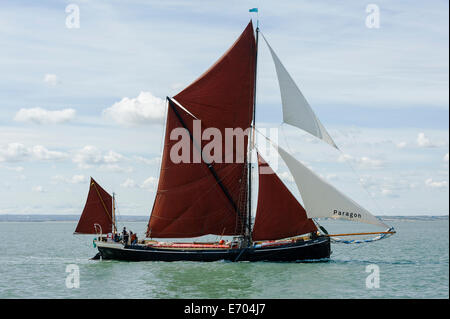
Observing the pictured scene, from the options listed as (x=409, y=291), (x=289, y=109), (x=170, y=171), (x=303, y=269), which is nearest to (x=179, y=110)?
(x=170, y=171)

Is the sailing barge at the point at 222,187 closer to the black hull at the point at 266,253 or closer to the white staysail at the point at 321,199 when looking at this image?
the black hull at the point at 266,253

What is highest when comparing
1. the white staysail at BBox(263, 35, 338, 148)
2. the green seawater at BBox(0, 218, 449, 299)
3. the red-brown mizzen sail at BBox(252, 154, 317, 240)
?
the white staysail at BBox(263, 35, 338, 148)

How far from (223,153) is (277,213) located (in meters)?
6.24

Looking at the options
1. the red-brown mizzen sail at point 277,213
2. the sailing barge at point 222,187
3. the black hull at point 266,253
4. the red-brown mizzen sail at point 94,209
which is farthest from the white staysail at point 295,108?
the red-brown mizzen sail at point 94,209

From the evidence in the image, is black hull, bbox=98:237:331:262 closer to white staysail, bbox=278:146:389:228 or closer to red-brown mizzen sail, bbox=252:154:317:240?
red-brown mizzen sail, bbox=252:154:317:240

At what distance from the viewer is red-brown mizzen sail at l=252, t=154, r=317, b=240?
1503 inches

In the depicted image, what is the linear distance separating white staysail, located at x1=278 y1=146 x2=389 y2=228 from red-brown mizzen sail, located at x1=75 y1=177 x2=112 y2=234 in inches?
614

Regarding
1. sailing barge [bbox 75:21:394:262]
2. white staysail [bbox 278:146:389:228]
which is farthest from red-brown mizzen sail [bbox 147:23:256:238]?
white staysail [bbox 278:146:389:228]

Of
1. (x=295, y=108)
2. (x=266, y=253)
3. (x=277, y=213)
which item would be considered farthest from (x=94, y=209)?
(x=295, y=108)

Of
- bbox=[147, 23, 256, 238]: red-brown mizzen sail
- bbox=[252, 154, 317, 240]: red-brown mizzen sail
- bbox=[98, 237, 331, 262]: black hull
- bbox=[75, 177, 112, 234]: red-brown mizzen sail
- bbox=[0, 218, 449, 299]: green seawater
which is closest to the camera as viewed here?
bbox=[0, 218, 449, 299]: green seawater

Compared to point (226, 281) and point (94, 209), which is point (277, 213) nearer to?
point (226, 281)

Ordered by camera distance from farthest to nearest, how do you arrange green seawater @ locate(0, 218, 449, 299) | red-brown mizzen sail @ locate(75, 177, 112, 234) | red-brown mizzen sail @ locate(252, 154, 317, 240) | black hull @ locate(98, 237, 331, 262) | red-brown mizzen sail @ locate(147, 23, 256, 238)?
red-brown mizzen sail @ locate(75, 177, 112, 234), red-brown mizzen sail @ locate(147, 23, 256, 238), black hull @ locate(98, 237, 331, 262), red-brown mizzen sail @ locate(252, 154, 317, 240), green seawater @ locate(0, 218, 449, 299)

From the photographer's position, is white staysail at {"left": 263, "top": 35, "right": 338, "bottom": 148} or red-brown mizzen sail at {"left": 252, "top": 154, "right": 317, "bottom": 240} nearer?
white staysail at {"left": 263, "top": 35, "right": 338, "bottom": 148}

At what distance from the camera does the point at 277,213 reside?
1506 inches
